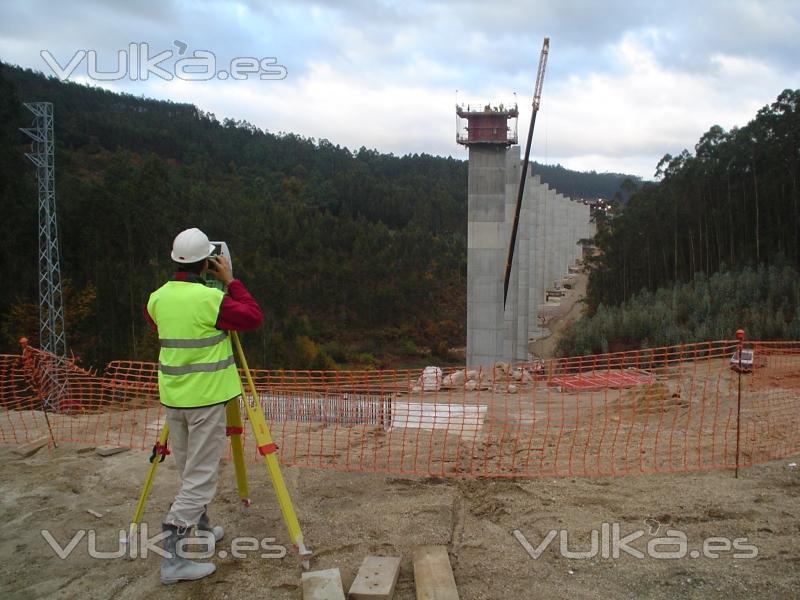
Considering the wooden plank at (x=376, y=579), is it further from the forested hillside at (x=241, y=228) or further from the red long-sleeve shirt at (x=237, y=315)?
the forested hillside at (x=241, y=228)

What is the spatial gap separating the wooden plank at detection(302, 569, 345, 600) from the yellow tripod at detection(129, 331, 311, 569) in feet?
0.75

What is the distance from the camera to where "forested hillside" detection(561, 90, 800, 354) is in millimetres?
23438

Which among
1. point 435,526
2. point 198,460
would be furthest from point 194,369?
point 435,526

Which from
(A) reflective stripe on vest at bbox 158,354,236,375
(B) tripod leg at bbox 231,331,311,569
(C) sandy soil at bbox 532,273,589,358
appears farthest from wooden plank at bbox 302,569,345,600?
(C) sandy soil at bbox 532,273,589,358

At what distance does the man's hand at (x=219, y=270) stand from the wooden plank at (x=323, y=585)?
5.29 feet

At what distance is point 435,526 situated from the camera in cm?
432

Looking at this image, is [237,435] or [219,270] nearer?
[219,270]

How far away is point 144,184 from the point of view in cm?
3747

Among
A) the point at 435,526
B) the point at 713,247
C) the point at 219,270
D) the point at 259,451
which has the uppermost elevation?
the point at 713,247

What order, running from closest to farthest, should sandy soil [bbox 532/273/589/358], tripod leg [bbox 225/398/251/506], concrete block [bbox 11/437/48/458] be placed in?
tripod leg [bbox 225/398/251/506] < concrete block [bbox 11/437/48/458] < sandy soil [bbox 532/273/589/358]

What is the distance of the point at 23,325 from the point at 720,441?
27.3 metres

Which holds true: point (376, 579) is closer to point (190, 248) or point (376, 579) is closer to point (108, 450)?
point (190, 248)

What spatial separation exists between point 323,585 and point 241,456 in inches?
49.0

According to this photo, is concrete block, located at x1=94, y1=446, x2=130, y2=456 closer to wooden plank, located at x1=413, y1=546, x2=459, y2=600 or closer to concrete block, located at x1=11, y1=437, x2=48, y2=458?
concrete block, located at x1=11, y1=437, x2=48, y2=458
